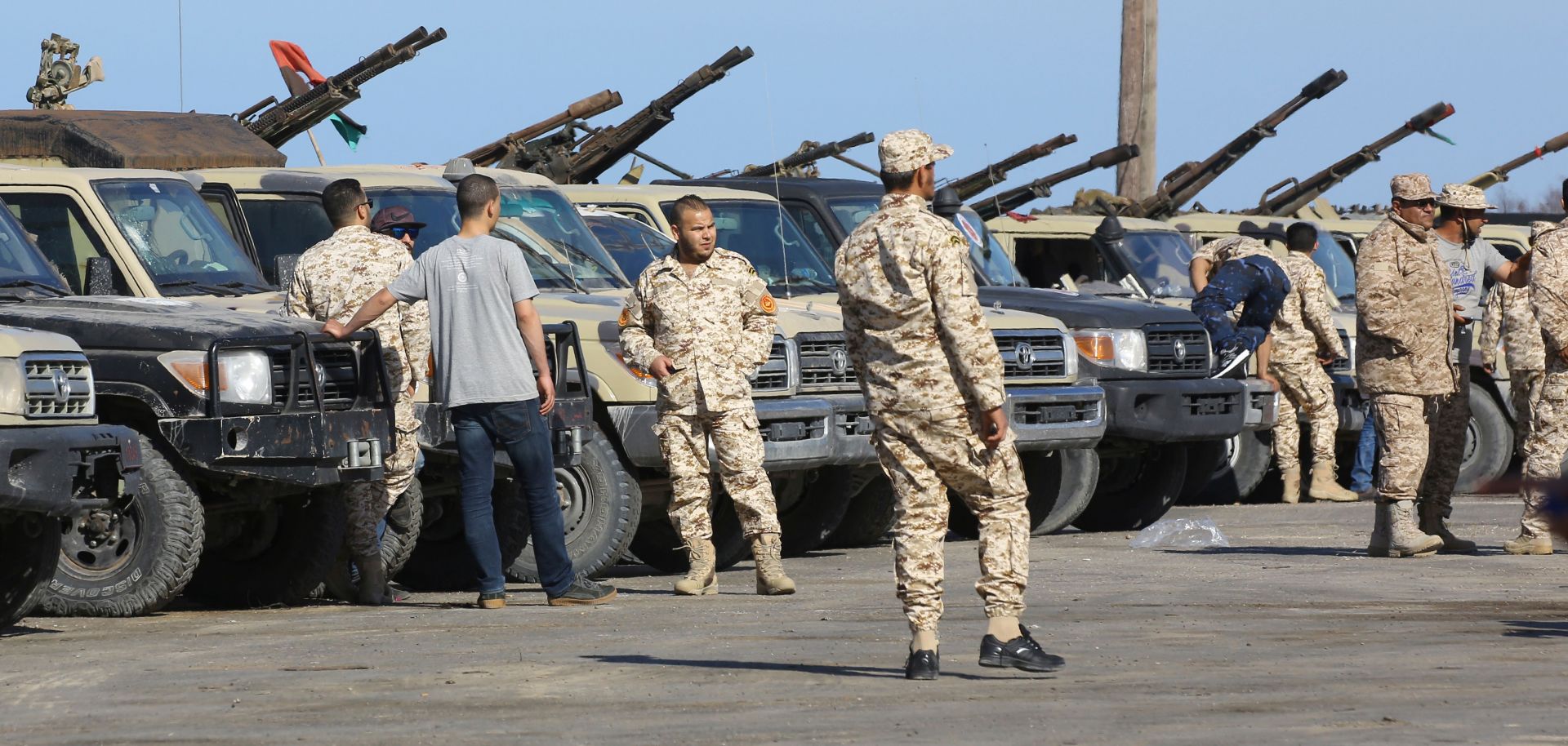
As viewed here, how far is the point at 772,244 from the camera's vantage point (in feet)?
49.2

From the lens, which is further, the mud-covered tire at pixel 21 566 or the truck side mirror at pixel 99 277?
the truck side mirror at pixel 99 277

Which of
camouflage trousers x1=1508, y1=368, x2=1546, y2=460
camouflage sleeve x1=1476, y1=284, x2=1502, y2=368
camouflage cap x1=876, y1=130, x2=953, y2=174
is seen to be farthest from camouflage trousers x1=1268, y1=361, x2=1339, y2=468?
camouflage cap x1=876, y1=130, x2=953, y2=174

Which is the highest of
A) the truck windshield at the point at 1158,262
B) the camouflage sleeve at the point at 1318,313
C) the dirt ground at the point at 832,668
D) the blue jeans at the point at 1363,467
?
the truck windshield at the point at 1158,262

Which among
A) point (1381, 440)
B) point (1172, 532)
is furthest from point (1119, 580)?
point (1172, 532)

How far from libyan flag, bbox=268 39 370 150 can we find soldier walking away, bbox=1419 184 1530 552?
8350mm

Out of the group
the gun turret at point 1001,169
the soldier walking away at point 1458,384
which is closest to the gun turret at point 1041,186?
the gun turret at point 1001,169

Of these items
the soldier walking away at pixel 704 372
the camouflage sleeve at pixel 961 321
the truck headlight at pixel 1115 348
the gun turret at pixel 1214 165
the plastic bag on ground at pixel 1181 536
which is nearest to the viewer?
the camouflage sleeve at pixel 961 321

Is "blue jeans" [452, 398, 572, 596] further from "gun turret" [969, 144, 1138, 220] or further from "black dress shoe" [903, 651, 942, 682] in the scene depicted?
"gun turret" [969, 144, 1138, 220]

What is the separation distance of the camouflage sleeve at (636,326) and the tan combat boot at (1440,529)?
439 cm

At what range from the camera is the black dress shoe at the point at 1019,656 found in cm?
764

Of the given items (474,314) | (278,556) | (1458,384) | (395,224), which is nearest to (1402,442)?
(1458,384)

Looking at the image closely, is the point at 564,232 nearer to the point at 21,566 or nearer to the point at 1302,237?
the point at 21,566

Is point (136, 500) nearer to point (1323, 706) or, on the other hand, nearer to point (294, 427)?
point (294, 427)

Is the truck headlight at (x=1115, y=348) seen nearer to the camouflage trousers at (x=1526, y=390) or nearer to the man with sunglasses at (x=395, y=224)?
the camouflage trousers at (x=1526, y=390)
